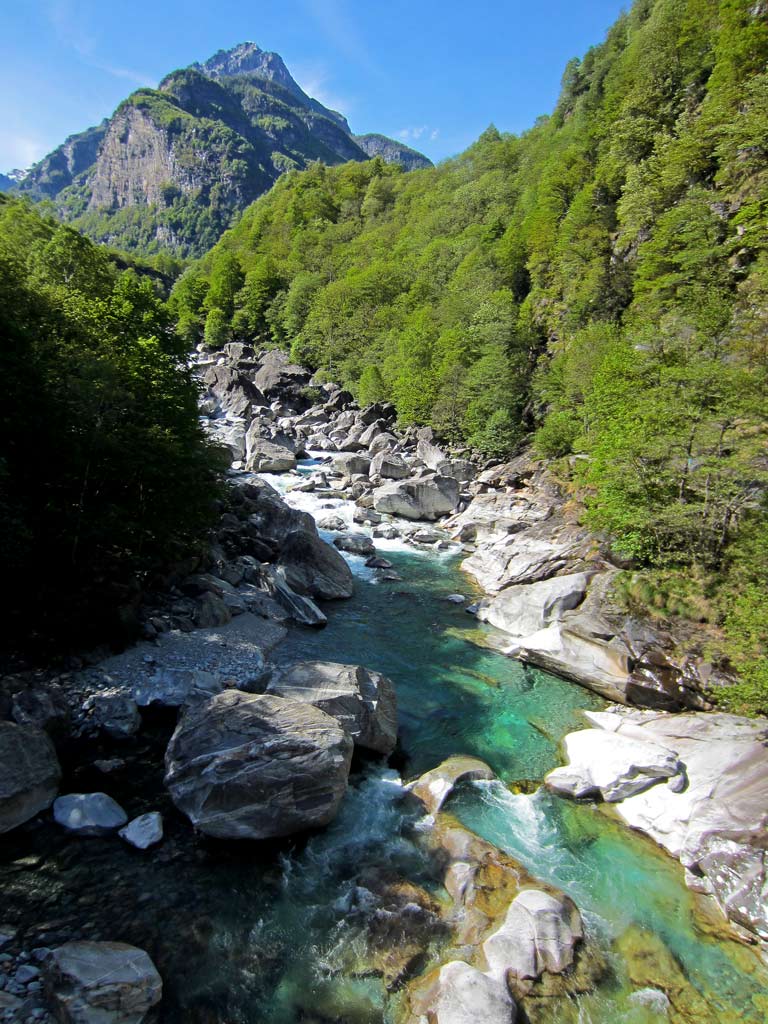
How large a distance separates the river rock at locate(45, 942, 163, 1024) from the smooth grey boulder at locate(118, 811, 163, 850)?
82.0 inches

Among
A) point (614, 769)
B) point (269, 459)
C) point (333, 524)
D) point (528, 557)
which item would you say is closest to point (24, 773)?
point (614, 769)

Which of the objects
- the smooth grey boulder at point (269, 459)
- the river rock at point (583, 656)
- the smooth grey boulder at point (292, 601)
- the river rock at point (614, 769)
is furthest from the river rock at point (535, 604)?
the smooth grey boulder at point (269, 459)

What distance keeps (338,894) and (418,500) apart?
2601 cm

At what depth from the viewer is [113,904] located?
27.5 feet

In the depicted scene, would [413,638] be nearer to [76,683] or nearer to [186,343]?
[76,683]

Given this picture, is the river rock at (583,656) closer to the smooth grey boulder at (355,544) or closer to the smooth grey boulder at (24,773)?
the smooth grey boulder at (355,544)

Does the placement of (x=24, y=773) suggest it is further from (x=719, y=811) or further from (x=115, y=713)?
(x=719, y=811)

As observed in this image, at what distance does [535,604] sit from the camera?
19734mm

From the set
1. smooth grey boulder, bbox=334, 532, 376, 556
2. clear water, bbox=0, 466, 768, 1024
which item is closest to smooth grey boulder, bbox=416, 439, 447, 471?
smooth grey boulder, bbox=334, 532, 376, 556

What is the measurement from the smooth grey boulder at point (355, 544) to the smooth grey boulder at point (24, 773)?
17752 millimetres

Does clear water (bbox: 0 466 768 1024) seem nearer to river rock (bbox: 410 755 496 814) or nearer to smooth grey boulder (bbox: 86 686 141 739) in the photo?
river rock (bbox: 410 755 496 814)

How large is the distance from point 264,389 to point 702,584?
58.4 metres

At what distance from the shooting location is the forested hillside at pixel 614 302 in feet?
58.4

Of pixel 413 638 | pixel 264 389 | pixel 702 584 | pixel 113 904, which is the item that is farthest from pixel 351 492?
pixel 264 389
